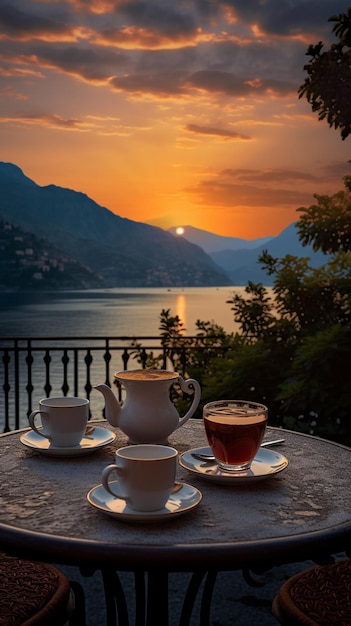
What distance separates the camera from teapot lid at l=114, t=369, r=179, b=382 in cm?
160

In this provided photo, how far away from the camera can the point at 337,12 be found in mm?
3811

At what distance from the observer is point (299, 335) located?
3.98m

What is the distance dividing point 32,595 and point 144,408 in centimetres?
54

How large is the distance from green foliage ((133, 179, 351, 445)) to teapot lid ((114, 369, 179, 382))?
1.76 metres

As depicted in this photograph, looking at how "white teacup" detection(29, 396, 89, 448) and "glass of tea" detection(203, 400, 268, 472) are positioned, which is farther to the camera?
"white teacup" detection(29, 396, 89, 448)

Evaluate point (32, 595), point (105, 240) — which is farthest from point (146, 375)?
point (105, 240)

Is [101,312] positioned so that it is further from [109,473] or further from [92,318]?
[109,473]

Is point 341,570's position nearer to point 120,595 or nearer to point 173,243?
point 120,595

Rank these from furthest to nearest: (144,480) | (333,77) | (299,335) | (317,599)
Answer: (299,335)
(333,77)
(317,599)
(144,480)

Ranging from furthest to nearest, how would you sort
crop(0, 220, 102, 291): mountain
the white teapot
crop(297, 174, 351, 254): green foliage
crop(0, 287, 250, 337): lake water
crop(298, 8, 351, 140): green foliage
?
1. crop(0, 220, 102, 291): mountain
2. crop(0, 287, 250, 337): lake water
3. crop(297, 174, 351, 254): green foliage
4. crop(298, 8, 351, 140): green foliage
5. the white teapot

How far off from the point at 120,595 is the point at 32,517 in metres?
0.59

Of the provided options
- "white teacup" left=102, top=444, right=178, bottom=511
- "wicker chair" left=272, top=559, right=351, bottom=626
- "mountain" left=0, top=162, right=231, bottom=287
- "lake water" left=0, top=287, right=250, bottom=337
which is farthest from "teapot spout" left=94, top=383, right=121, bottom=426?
"mountain" left=0, top=162, right=231, bottom=287

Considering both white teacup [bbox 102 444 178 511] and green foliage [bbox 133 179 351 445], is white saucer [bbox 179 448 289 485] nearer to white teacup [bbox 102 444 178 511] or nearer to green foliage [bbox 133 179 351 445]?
white teacup [bbox 102 444 178 511]

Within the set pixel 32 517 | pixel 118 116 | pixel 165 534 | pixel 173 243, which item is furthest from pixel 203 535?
pixel 173 243
